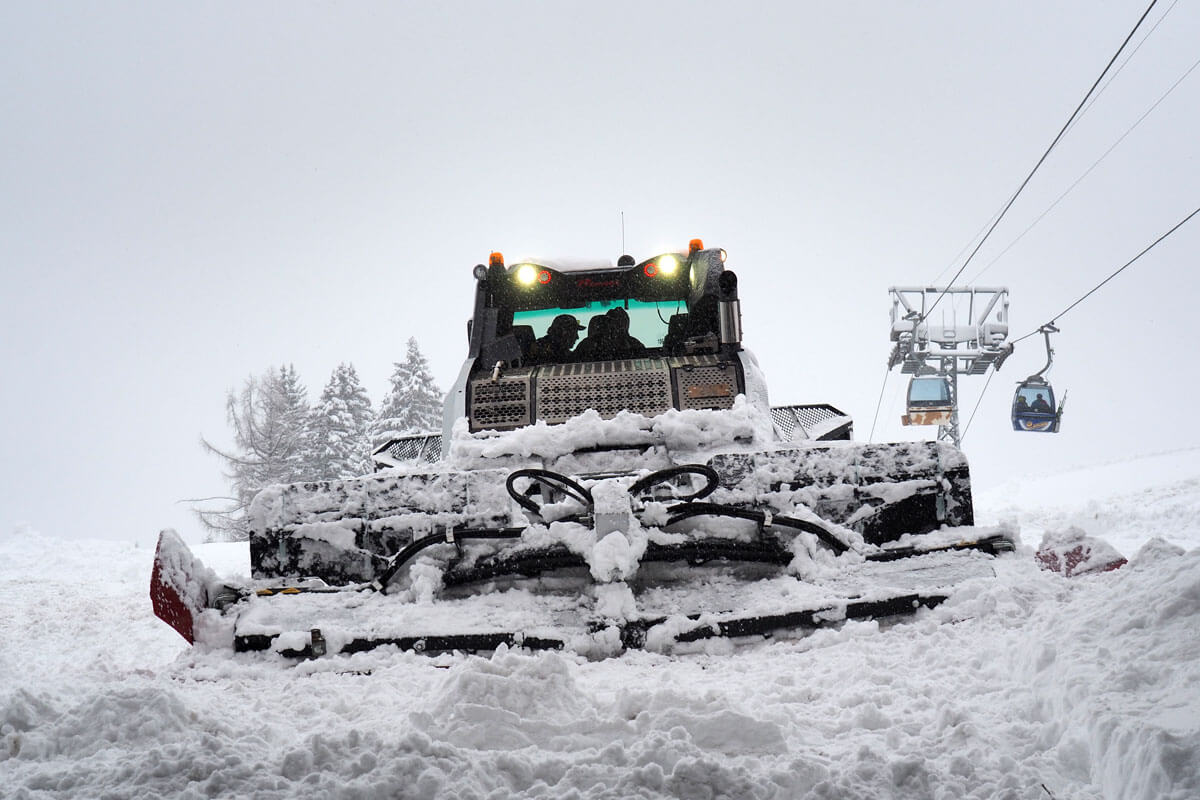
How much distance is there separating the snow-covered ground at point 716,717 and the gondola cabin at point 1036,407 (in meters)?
18.3

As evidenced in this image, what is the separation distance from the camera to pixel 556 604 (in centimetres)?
Answer: 311

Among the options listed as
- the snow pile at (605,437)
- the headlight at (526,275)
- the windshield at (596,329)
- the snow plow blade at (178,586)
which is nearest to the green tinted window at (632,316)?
the windshield at (596,329)

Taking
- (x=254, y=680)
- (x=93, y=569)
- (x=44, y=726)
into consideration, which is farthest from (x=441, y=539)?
(x=93, y=569)

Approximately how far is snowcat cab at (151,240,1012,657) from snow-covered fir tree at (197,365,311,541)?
75.3ft

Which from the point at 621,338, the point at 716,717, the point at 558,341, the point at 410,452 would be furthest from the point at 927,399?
the point at 716,717

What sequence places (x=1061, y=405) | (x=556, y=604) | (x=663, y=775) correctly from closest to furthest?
(x=663, y=775), (x=556, y=604), (x=1061, y=405)

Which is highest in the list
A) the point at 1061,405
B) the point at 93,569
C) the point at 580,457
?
the point at 1061,405

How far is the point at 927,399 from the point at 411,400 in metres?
16.1

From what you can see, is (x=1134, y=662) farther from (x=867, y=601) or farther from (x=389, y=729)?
(x=389, y=729)

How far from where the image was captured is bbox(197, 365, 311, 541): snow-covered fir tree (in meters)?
26.2

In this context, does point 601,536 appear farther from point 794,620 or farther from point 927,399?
point 927,399

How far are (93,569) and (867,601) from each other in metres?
13.5

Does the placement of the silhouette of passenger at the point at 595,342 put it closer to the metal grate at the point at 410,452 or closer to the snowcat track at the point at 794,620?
the metal grate at the point at 410,452

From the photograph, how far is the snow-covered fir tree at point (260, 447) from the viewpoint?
86.1 ft
